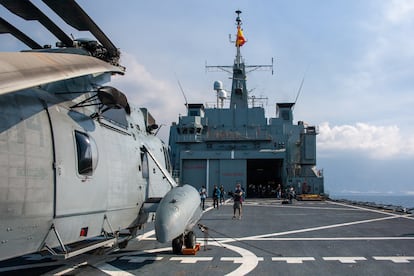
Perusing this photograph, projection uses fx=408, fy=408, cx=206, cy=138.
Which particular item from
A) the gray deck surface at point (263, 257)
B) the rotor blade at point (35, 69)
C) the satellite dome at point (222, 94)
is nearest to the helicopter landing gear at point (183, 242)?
the gray deck surface at point (263, 257)

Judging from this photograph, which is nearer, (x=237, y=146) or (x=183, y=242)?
(x=183, y=242)

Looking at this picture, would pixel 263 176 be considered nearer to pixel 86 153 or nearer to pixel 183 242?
pixel 183 242

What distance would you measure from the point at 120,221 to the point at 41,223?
9.26ft

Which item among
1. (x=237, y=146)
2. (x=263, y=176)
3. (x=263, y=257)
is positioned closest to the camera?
(x=263, y=257)

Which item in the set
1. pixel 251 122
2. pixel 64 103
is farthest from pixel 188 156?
pixel 64 103

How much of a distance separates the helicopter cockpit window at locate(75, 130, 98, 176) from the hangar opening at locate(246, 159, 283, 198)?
3991 cm

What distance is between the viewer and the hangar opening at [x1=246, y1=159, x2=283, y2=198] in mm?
48209

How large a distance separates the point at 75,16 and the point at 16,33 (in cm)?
123

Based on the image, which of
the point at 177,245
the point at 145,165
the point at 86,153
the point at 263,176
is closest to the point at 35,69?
the point at 86,153

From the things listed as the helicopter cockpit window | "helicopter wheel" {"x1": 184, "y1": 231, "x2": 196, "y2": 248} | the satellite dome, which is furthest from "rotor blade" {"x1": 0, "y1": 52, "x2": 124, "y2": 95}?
the satellite dome

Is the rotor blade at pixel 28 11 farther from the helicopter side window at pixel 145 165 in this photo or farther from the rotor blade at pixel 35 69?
the helicopter side window at pixel 145 165

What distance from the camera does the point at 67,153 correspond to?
6.04 metres

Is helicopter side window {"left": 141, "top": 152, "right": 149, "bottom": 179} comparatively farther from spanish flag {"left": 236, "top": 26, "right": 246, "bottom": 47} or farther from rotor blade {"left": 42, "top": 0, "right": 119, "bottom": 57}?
spanish flag {"left": 236, "top": 26, "right": 246, "bottom": 47}

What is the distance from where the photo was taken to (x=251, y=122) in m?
45.1
